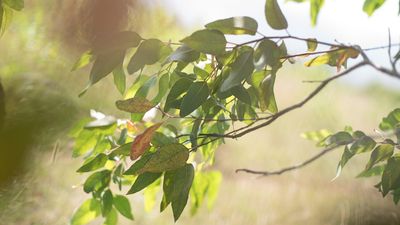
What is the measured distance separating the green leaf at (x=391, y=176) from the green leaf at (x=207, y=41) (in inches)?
8.4

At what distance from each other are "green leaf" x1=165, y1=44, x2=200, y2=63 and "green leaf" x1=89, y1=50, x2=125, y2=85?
0.17ft

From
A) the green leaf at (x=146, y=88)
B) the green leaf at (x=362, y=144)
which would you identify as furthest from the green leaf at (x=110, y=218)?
the green leaf at (x=362, y=144)

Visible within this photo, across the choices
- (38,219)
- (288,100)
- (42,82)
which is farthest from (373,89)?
(42,82)

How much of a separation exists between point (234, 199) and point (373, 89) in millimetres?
576

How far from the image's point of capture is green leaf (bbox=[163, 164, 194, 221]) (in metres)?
0.51

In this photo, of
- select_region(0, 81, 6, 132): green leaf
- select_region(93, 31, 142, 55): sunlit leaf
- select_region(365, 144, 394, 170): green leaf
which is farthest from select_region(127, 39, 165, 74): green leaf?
select_region(365, 144, 394, 170): green leaf

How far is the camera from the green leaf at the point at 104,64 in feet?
1.76

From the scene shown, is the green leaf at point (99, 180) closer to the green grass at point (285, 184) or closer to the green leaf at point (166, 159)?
the green grass at point (285, 184)

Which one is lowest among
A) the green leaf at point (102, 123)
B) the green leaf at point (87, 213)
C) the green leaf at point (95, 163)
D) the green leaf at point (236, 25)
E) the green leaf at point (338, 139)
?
the green leaf at point (87, 213)

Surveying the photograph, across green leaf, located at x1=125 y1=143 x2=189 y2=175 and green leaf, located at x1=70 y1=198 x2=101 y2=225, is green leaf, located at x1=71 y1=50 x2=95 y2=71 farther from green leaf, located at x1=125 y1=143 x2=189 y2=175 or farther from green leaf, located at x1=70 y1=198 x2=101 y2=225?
green leaf, located at x1=70 y1=198 x2=101 y2=225

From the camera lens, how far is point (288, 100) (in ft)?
5.61

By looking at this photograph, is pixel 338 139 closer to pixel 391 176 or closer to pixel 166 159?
pixel 391 176

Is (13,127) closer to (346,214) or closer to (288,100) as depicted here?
(346,214)

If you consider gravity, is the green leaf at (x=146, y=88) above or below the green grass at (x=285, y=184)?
above
